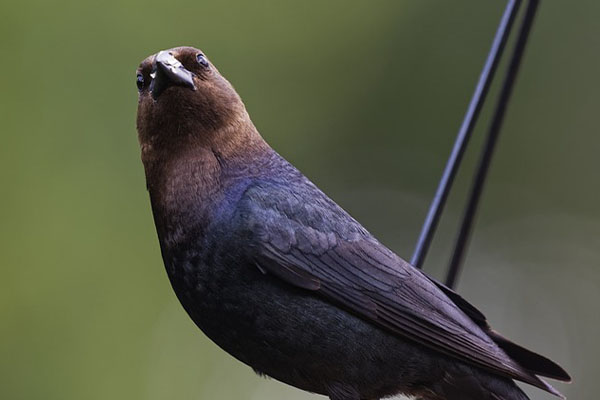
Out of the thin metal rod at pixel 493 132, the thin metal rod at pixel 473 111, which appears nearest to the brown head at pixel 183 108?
the thin metal rod at pixel 473 111

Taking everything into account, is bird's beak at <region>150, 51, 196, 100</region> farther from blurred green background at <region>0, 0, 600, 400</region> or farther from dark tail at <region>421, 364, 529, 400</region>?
blurred green background at <region>0, 0, 600, 400</region>

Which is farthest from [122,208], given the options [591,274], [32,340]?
[591,274]

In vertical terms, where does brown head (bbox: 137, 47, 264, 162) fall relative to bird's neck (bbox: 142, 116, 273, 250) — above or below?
above

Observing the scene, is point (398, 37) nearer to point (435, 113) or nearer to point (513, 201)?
point (435, 113)

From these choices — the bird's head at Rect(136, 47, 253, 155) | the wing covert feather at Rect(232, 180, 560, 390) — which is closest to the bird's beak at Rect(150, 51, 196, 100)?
the bird's head at Rect(136, 47, 253, 155)

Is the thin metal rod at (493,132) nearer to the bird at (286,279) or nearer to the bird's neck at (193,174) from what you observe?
the bird at (286,279)

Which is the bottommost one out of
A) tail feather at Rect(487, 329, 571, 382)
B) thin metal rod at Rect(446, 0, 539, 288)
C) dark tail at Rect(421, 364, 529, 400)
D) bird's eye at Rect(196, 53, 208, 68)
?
dark tail at Rect(421, 364, 529, 400)

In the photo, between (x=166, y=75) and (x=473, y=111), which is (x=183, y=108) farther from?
(x=473, y=111)
